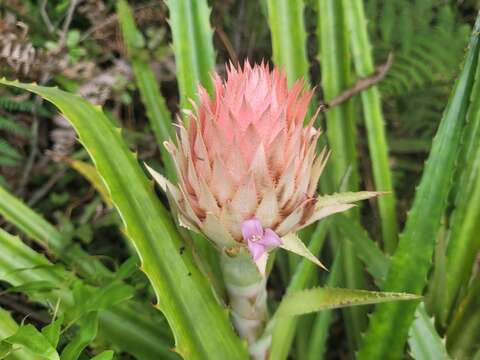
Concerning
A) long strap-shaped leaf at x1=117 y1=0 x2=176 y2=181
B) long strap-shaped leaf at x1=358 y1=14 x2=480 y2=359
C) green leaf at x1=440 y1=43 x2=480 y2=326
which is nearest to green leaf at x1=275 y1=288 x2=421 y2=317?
long strap-shaped leaf at x1=358 y1=14 x2=480 y2=359

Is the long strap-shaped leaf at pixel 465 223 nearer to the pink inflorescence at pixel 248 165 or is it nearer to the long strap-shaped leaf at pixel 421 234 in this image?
the long strap-shaped leaf at pixel 421 234

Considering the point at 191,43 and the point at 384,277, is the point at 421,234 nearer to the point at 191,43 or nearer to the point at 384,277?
the point at 384,277

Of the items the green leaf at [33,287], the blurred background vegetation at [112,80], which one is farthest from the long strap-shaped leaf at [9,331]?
the blurred background vegetation at [112,80]

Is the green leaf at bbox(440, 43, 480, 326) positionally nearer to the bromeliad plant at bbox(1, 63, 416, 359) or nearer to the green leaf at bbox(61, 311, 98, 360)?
the bromeliad plant at bbox(1, 63, 416, 359)

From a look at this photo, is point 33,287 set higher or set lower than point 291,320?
higher

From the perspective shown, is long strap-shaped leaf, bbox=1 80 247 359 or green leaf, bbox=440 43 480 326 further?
green leaf, bbox=440 43 480 326

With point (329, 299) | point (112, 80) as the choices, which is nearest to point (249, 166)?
point (329, 299)

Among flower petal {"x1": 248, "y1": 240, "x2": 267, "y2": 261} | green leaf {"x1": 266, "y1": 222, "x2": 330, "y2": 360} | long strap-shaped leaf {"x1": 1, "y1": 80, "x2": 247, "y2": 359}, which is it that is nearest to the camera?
flower petal {"x1": 248, "y1": 240, "x2": 267, "y2": 261}
